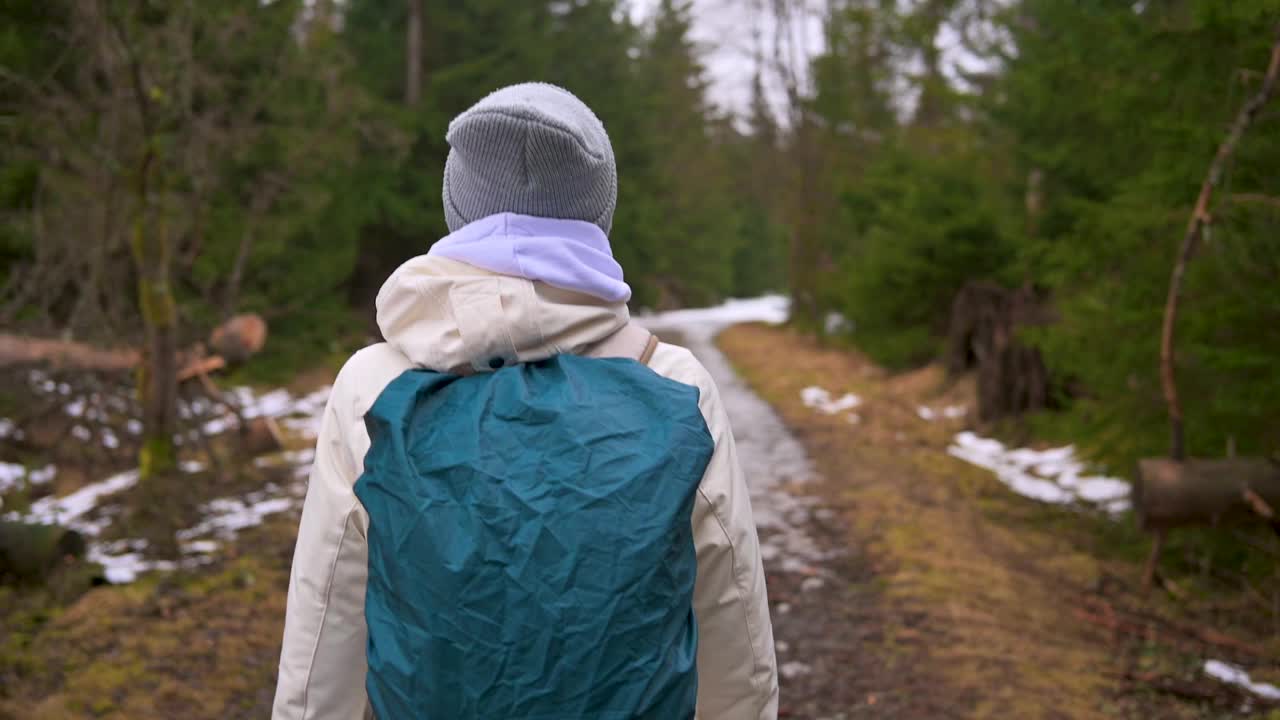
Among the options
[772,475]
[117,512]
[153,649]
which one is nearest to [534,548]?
[153,649]

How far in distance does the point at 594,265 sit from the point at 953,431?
31.5ft

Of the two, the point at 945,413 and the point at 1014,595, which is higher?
the point at 1014,595

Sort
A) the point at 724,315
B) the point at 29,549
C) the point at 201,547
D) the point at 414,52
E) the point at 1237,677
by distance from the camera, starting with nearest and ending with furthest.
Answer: the point at 1237,677 → the point at 29,549 → the point at 201,547 → the point at 414,52 → the point at 724,315

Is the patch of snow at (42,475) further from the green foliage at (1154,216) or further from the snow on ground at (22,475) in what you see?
the green foliage at (1154,216)

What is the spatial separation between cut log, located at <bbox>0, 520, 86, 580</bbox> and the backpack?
15.7 ft

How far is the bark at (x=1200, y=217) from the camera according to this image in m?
4.55

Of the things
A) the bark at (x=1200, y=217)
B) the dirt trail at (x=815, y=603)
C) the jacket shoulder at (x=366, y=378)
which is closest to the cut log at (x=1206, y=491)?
the bark at (x=1200, y=217)

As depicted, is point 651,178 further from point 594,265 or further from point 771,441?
point 594,265

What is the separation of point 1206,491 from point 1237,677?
950 millimetres

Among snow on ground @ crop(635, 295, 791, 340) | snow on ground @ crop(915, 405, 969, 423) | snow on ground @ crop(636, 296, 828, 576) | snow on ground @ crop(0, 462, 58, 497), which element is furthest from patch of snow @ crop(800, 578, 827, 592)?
snow on ground @ crop(635, 295, 791, 340)

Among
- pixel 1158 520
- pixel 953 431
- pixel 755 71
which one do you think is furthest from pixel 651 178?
pixel 1158 520

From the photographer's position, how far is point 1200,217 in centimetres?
473

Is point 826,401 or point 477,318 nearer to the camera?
point 477,318

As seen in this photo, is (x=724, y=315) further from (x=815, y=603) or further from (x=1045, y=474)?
(x=815, y=603)
